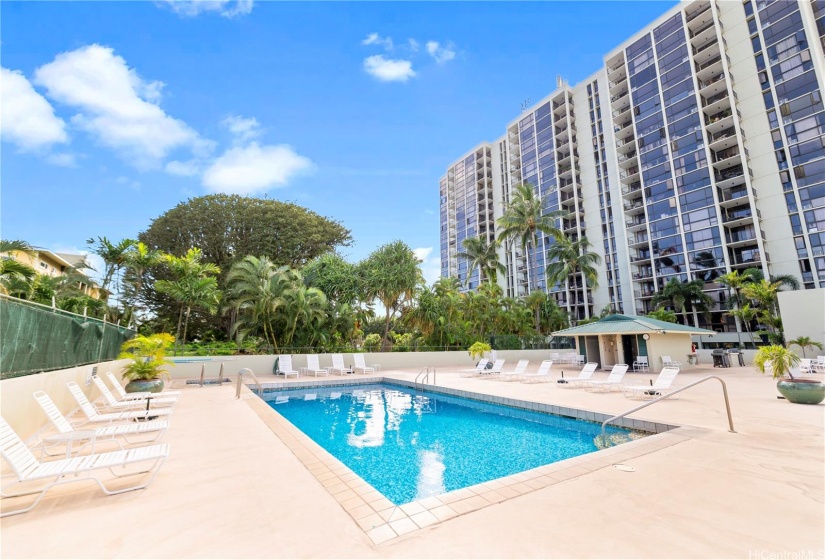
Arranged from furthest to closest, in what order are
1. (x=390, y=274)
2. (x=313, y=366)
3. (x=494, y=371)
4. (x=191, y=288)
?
1. (x=390, y=274)
2. (x=313, y=366)
3. (x=191, y=288)
4. (x=494, y=371)

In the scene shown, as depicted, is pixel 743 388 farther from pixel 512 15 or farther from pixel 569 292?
pixel 569 292

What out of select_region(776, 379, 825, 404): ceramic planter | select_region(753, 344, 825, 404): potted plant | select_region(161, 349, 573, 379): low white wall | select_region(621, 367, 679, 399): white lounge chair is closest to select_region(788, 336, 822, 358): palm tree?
select_region(161, 349, 573, 379): low white wall

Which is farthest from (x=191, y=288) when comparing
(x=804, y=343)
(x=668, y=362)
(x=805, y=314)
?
(x=805, y=314)

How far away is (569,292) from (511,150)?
25.3 meters

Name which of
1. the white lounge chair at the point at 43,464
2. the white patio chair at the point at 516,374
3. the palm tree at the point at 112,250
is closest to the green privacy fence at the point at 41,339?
the white lounge chair at the point at 43,464

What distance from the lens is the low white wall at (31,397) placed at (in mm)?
5160

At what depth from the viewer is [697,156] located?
36.1 meters

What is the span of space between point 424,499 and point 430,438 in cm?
445

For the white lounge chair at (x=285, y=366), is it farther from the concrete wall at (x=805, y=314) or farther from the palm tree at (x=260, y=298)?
the concrete wall at (x=805, y=314)

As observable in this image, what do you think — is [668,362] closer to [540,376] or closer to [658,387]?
[540,376]

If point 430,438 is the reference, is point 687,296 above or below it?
above

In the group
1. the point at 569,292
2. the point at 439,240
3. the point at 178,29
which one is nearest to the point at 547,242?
the point at 569,292

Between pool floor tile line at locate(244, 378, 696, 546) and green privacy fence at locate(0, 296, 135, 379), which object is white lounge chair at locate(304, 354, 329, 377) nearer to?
green privacy fence at locate(0, 296, 135, 379)

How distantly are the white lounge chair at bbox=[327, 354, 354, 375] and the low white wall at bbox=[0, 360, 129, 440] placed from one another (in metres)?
10.3
